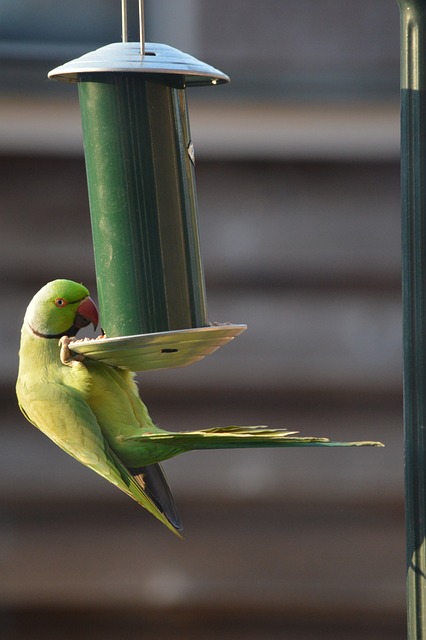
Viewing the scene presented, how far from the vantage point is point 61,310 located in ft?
7.30

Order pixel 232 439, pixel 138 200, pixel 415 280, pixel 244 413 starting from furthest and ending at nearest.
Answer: pixel 244 413
pixel 138 200
pixel 232 439
pixel 415 280

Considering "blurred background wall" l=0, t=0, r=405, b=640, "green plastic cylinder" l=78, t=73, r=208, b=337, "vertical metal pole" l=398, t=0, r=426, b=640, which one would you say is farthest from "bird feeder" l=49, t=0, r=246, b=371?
"blurred background wall" l=0, t=0, r=405, b=640

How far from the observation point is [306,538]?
4.26m

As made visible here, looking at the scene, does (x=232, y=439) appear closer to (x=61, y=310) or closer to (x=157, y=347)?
(x=157, y=347)

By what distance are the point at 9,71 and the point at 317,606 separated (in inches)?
92.9

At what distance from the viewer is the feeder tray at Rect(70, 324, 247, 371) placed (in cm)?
211

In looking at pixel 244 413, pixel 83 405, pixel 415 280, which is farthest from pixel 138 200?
pixel 244 413

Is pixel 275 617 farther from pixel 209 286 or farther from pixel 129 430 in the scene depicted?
pixel 129 430

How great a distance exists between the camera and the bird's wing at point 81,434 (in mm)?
2166

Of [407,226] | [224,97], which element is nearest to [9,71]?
[224,97]

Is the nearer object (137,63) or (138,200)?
(137,63)

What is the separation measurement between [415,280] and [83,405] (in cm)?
76

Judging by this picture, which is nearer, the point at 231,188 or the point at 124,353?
the point at 124,353

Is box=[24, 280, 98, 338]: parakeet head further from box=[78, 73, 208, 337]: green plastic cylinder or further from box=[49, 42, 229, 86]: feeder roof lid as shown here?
box=[49, 42, 229, 86]: feeder roof lid
